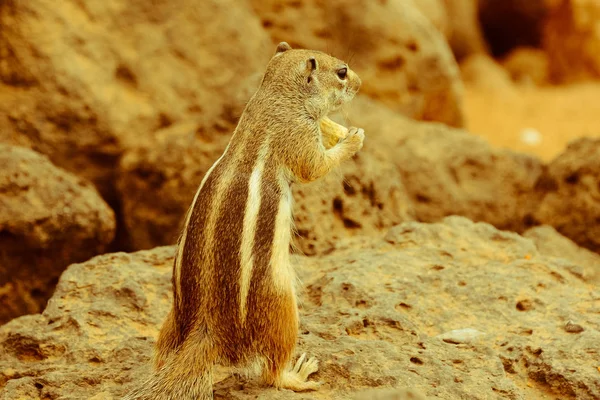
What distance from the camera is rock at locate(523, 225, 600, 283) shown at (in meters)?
5.98

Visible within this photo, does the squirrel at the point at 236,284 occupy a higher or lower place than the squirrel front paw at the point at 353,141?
lower

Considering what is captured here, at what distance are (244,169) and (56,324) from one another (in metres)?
1.48

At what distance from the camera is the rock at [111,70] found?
283 inches

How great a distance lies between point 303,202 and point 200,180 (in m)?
1.28

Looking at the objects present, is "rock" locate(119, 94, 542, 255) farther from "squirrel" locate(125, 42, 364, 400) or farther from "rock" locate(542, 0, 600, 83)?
"rock" locate(542, 0, 600, 83)

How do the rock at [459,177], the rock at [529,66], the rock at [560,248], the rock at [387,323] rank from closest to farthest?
the rock at [387,323] < the rock at [560,248] < the rock at [459,177] < the rock at [529,66]

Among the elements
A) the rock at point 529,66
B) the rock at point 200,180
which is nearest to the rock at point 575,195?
the rock at point 200,180

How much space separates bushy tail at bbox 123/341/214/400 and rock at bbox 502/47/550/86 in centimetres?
1517

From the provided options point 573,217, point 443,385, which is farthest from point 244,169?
point 573,217

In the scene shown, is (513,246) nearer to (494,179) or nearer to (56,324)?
(494,179)

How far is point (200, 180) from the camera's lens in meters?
6.32

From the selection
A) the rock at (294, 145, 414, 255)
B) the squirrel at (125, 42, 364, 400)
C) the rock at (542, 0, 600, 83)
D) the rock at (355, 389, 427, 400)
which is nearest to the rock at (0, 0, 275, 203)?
the rock at (294, 145, 414, 255)

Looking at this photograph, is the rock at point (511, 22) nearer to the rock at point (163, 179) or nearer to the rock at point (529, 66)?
the rock at point (529, 66)

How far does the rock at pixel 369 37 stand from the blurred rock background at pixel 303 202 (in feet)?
0.08
